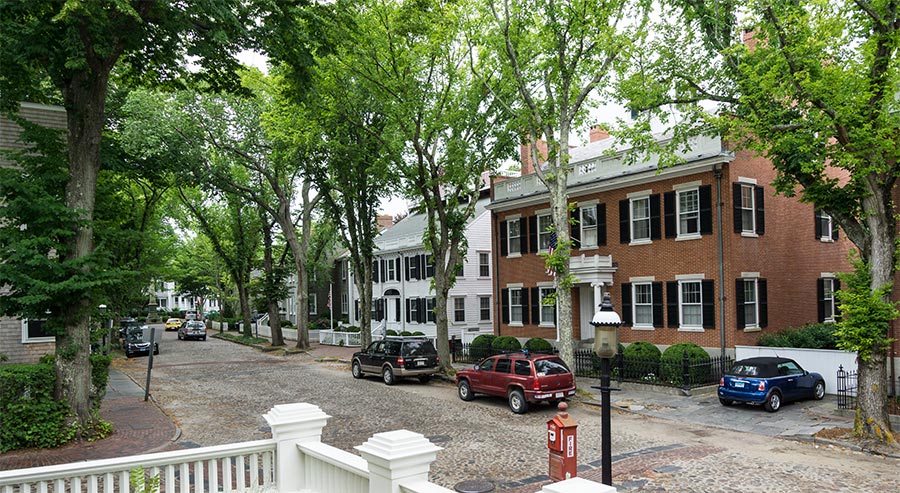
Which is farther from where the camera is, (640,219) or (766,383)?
(640,219)

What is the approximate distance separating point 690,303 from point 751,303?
222 cm

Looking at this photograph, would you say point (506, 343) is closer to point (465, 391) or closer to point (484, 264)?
point (465, 391)

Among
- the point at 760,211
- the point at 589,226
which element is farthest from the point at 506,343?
the point at 760,211

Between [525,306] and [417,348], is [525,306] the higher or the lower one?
the higher one

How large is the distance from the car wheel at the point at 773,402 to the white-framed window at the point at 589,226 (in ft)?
38.6

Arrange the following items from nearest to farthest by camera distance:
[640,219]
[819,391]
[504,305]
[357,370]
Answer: [819,391]
[357,370]
[640,219]
[504,305]

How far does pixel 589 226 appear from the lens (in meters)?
28.6

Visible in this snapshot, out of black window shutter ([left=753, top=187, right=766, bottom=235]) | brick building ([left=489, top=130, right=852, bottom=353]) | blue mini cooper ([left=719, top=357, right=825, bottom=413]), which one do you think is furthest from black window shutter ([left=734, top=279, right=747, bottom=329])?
blue mini cooper ([left=719, top=357, right=825, bottom=413])

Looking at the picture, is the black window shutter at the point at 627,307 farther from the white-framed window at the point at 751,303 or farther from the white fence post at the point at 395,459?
the white fence post at the point at 395,459

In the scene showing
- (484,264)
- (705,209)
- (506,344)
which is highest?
(705,209)

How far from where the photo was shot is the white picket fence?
16.8 feet

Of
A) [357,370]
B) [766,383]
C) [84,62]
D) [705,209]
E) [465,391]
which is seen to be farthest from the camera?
[357,370]

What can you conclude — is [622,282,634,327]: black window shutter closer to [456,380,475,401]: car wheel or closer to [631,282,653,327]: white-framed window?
[631,282,653,327]: white-framed window

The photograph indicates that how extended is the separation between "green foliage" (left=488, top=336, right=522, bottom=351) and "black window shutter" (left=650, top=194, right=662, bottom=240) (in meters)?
8.35
